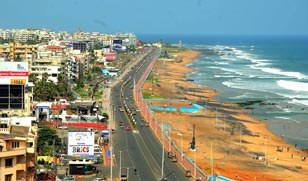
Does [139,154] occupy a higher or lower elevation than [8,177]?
lower

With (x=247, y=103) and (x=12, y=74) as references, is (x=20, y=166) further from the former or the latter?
(x=247, y=103)

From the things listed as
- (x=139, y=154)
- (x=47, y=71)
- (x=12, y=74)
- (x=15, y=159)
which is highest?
(x=12, y=74)

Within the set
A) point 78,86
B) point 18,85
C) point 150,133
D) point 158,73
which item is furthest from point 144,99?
point 158,73

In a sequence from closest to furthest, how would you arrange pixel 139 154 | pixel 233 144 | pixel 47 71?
pixel 139 154
pixel 233 144
pixel 47 71

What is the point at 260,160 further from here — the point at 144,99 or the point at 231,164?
the point at 144,99

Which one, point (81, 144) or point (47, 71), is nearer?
point (81, 144)

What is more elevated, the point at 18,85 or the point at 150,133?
the point at 18,85

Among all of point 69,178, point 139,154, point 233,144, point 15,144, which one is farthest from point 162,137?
point 15,144

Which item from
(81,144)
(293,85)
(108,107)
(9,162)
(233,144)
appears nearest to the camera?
(9,162)
